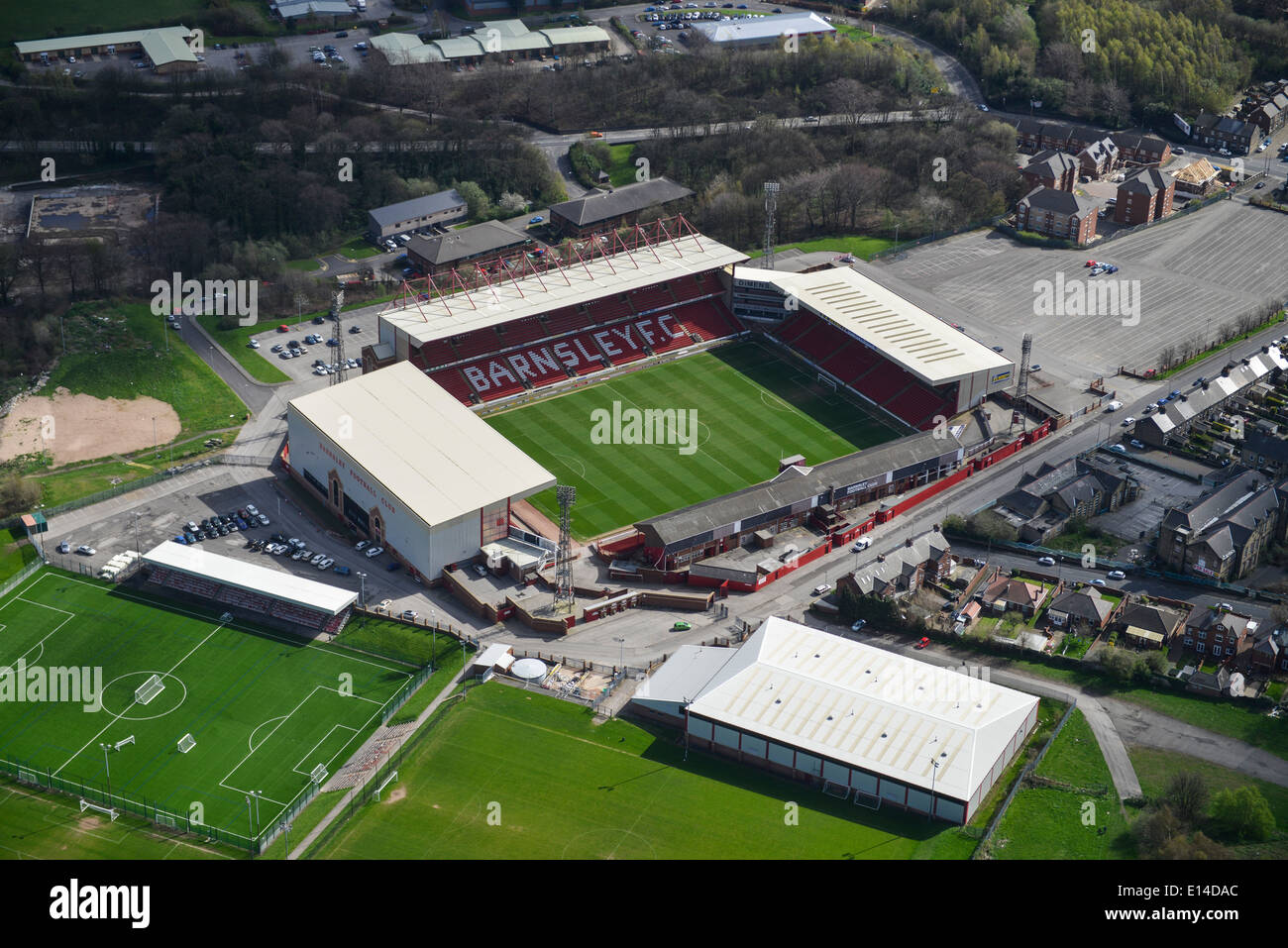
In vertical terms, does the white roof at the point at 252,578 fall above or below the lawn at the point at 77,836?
above

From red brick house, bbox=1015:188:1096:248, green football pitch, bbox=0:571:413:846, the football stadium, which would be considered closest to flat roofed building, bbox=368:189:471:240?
the football stadium

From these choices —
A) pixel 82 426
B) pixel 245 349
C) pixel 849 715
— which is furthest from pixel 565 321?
pixel 849 715

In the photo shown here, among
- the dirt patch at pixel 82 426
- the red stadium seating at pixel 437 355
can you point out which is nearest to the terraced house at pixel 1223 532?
the red stadium seating at pixel 437 355

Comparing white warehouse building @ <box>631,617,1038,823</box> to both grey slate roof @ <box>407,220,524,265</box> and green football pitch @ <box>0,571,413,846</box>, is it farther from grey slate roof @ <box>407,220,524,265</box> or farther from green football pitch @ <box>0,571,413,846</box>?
grey slate roof @ <box>407,220,524,265</box>

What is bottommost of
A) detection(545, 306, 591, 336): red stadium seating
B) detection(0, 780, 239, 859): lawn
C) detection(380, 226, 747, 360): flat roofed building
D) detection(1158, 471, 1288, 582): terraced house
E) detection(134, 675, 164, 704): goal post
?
detection(0, 780, 239, 859): lawn

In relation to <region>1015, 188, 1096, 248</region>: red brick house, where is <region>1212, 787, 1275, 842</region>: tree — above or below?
below

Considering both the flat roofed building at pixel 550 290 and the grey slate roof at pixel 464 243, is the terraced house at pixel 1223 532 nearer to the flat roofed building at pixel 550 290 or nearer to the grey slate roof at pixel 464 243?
the flat roofed building at pixel 550 290

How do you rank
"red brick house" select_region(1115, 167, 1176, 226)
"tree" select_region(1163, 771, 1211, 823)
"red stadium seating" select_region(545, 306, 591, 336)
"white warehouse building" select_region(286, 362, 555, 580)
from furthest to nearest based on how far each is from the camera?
"red brick house" select_region(1115, 167, 1176, 226) < "red stadium seating" select_region(545, 306, 591, 336) < "white warehouse building" select_region(286, 362, 555, 580) < "tree" select_region(1163, 771, 1211, 823)
